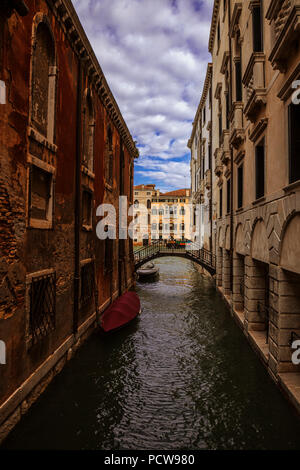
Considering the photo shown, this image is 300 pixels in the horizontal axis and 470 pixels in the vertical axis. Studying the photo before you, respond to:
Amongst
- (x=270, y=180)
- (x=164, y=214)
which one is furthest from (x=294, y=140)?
(x=164, y=214)

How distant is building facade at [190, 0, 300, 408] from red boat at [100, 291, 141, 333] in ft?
16.6

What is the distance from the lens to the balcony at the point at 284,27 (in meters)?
6.03

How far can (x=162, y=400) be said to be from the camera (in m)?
7.98

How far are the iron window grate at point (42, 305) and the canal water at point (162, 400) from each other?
172 cm

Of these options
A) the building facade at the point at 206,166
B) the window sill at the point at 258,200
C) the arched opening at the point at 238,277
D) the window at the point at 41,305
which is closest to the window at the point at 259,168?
the window sill at the point at 258,200

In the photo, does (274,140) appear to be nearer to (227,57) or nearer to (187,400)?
(187,400)

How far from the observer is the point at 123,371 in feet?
31.9

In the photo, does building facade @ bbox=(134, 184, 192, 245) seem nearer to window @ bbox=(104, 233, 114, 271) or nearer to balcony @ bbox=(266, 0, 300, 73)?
window @ bbox=(104, 233, 114, 271)

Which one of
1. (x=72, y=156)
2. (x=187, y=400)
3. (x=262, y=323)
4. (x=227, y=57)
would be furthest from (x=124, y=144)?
(x=187, y=400)

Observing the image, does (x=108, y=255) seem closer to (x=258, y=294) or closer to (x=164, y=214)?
(x=258, y=294)

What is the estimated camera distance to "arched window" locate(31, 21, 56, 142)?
7892 millimetres

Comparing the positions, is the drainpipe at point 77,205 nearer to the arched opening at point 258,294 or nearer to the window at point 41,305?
the window at point 41,305

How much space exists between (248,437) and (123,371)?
4.54 meters

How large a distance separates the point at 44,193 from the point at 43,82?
320 cm
